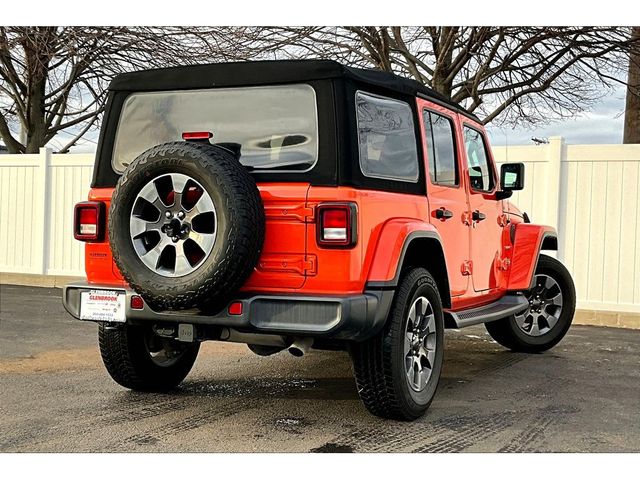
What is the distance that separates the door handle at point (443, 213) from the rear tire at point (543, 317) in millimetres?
2438

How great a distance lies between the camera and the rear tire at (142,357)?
526 centimetres

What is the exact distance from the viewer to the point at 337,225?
4.30m

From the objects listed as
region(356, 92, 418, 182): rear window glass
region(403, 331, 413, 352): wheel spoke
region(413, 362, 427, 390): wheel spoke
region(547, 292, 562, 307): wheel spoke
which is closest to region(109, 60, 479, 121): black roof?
region(356, 92, 418, 182): rear window glass

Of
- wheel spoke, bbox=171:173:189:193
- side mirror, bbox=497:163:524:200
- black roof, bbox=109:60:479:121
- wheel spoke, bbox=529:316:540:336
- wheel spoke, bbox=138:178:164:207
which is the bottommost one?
wheel spoke, bbox=529:316:540:336

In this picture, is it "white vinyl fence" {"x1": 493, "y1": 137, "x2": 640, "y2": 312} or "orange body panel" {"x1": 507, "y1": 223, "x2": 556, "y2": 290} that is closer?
"orange body panel" {"x1": 507, "y1": 223, "x2": 556, "y2": 290}

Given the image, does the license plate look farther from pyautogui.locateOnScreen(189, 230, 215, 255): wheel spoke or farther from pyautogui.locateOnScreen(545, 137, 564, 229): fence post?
pyautogui.locateOnScreen(545, 137, 564, 229): fence post

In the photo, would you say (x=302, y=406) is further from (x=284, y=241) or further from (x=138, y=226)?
(x=138, y=226)

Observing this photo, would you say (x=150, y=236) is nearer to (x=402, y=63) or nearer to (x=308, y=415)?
(x=308, y=415)

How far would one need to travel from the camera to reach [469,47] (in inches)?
538

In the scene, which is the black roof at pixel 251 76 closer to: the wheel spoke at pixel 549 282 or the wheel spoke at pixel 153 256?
the wheel spoke at pixel 153 256

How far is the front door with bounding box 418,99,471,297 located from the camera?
17.6 ft

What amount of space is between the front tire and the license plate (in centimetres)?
144

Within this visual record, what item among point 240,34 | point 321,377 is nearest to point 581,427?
Result: point 321,377

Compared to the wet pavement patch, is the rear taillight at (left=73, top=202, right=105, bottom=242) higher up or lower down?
higher up
